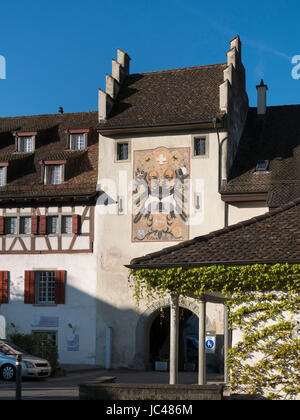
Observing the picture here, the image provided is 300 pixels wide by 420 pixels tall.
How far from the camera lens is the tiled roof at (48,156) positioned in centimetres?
3244

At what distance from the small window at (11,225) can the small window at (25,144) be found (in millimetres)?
3893

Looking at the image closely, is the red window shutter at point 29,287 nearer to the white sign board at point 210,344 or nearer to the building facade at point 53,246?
the building facade at point 53,246

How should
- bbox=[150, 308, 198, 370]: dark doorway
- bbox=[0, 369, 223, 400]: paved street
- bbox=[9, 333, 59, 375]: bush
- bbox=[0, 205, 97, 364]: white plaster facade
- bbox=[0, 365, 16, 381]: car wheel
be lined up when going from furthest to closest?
bbox=[150, 308, 198, 370]: dark doorway < bbox=[0, 205, 97, 364]: white plaster facade < bbox=[9, 333, 59, 375]: bush < bbox=[0, 365, 16, 381]: car wheel < bbox=[0, 369, 223, 400]: paved street

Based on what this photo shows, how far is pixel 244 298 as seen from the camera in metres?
15.2

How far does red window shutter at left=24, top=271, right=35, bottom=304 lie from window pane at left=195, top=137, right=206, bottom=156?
357 inches

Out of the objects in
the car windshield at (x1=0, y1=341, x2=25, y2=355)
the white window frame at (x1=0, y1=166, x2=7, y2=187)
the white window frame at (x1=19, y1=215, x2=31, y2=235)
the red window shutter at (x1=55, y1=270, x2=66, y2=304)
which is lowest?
the car windshield at (x1=0, y1=341, x2=25, y2=355)

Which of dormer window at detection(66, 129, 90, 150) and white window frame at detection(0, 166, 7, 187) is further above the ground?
dormer window at detection(66, 129, 90, 150)

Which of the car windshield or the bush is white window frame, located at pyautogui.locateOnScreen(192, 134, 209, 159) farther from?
the car windshield

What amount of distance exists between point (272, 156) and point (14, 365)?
1477cm

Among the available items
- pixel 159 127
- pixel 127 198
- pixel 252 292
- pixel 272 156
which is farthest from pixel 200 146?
pixel 252 292

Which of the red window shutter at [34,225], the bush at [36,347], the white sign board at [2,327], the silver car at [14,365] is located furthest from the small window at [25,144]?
the silver car at [14,365]

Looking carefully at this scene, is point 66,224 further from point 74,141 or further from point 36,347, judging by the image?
point 36,347

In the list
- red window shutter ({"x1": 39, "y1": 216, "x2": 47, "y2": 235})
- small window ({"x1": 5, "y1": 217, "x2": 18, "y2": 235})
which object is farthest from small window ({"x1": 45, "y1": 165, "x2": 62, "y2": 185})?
small window ({"x1": 5, "y1": 217, "x2": 18, "y2": 235})

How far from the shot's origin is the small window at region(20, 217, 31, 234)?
107 feet
